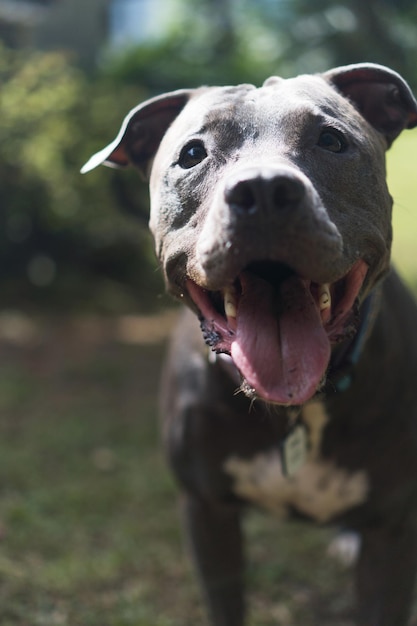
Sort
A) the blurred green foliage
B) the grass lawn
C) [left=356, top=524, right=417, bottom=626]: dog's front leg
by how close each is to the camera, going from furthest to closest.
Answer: the blurred green foliage, the grass lawn, [left=356, top=524, right=417, bottom=626]: dog's front leg

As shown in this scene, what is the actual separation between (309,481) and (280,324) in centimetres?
81

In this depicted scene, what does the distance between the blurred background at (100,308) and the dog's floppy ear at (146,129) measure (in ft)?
2.73

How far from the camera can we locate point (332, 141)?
2408 mm

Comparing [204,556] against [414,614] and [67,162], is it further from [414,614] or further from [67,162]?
[67,162]

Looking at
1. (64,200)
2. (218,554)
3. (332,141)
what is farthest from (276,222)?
(64,200)

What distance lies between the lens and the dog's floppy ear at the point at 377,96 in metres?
2.75

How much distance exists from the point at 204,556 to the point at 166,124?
157 centimetres

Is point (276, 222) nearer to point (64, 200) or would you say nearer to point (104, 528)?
point (104, 528)

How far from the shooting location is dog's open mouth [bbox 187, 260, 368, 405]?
2256mm

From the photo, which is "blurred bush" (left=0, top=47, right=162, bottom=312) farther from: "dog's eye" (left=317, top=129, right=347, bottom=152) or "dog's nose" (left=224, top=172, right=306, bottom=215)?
"dog's nose" (left=224, top=172, right=306, bottom=215)

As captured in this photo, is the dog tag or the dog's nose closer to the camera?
the dog's nose

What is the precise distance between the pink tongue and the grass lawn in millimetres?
818

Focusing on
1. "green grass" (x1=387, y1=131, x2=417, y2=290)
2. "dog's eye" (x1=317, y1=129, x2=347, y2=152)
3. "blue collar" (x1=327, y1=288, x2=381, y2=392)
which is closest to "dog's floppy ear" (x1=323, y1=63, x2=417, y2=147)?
"dog's eye" (x1=317, y1=129, x2=347, y2=152)

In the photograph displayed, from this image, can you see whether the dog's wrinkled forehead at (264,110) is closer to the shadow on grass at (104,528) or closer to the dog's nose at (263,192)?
the dog's nose at (263,192)
